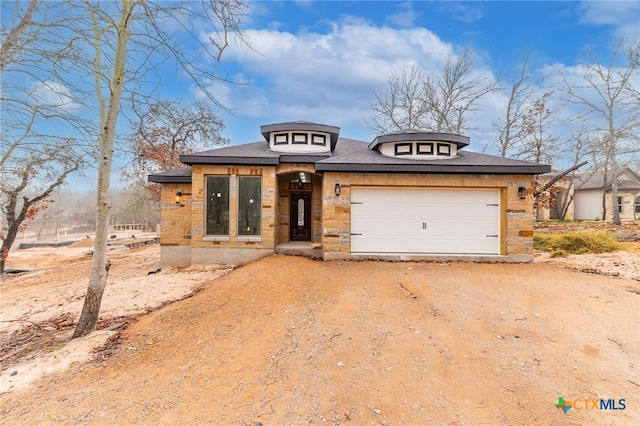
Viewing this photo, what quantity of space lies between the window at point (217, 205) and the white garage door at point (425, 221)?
4.27 m

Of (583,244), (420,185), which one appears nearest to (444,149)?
(420,185)

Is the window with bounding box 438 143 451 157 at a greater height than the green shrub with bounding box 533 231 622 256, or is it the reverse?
the window with bounding box 438 143 451 157

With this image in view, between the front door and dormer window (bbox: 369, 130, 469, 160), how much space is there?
3850 millimetres

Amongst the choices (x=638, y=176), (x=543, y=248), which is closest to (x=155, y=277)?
(x=543, y=248)

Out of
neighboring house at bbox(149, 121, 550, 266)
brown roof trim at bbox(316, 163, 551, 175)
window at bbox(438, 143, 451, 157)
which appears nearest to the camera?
brown roof trim at bbox(316, 163, 551, 175)

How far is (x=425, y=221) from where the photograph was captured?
9328 mm

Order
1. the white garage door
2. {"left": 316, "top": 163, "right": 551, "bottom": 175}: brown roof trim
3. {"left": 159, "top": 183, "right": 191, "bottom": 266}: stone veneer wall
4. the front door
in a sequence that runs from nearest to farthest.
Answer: {"left": 316, "top": 163, "right": 551, "bottom": 175}: brown roof trim
the white garage door
{"left": 159, "top": 183, "right": 191, "bottom": 266}: stone veneer wall
the front door

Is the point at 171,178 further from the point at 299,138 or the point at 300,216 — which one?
the point at 300,216

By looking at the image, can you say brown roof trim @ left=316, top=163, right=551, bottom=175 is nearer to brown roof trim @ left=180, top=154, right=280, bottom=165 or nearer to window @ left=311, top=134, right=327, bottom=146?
brown roof trim @ left=180, top=154, right=280, bottom=165

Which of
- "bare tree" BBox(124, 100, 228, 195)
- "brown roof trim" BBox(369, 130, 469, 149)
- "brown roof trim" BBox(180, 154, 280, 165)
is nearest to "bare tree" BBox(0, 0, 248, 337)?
"brown roof trim" BBox(180, 154, 280, 165)

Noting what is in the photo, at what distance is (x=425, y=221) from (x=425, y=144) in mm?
2703

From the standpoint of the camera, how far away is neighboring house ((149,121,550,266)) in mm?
9094

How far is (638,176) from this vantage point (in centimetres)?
2467

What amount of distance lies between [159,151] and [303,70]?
12729 millimetres
